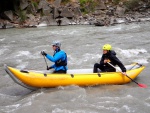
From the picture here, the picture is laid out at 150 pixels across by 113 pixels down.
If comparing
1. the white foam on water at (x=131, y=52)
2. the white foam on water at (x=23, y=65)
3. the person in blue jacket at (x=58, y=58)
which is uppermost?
the person in blue jacket at (x=58, y=58)

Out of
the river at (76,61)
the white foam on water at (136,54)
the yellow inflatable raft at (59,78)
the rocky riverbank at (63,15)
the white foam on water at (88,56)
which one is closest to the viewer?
the river at (76,61)

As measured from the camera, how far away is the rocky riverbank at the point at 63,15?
832 inches

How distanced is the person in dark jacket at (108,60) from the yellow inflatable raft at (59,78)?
0.25 metres

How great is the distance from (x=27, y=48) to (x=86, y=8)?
12.2 meters

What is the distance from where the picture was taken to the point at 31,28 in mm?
20125

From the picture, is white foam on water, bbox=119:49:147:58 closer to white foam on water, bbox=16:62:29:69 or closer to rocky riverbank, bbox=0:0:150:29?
white foam on water, bbox=16:62:29:69

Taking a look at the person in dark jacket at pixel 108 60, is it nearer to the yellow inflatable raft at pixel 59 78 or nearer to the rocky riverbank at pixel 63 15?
the yellow inflatable raft at pixel 59 78

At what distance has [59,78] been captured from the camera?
7312 millimetres

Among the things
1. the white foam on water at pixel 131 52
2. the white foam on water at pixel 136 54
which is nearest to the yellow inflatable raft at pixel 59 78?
the white foam on water at pixel 136 54

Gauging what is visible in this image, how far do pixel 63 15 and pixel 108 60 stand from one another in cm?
1474

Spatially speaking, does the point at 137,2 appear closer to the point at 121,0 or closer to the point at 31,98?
the point at 121,0

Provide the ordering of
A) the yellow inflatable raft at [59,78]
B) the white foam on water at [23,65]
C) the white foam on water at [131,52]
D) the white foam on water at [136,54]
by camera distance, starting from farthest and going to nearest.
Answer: the white foam on water at [131,52]
the white foam on water at [136,54]
the white foam on water at [23,65]
the yellow inflatable raft at [59,78]

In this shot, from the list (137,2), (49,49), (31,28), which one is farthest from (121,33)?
(137,2)

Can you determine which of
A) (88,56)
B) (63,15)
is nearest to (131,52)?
(88,56)
